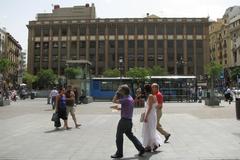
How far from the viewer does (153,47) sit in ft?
326

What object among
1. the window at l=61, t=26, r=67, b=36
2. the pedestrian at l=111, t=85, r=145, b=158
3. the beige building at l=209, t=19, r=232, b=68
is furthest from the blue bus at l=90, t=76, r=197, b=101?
the beige building at l=209, t=19, r=232, b=68

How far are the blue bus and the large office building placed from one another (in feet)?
143

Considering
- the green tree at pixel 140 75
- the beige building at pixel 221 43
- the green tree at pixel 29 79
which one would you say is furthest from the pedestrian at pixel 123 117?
the beige building at pixel 221 43

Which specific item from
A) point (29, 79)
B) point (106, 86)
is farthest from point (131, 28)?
point (106, 86)

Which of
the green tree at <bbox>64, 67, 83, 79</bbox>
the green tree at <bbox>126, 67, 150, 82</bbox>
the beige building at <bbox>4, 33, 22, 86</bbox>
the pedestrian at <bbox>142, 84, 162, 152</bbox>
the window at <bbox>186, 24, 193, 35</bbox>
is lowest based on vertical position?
the pedestrian at <bbox>142, 84, 162, 152</bbox>

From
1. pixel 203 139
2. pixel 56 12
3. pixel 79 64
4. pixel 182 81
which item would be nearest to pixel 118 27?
pixel 56 12

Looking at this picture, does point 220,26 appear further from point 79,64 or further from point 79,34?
point 79,64

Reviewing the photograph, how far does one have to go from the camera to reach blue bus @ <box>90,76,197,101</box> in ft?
162

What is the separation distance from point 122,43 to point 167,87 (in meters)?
50.1

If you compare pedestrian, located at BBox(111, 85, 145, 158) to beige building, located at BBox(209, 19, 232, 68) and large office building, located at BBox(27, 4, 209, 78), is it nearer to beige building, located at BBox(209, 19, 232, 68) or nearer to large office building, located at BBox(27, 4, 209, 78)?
large office building, located at BBox(27, 4, 209, 78)

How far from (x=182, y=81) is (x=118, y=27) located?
5049 cm

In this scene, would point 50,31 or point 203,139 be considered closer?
point 203,139

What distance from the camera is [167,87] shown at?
50.9 m

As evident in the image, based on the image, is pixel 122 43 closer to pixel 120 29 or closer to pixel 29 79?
pixel 120 29
